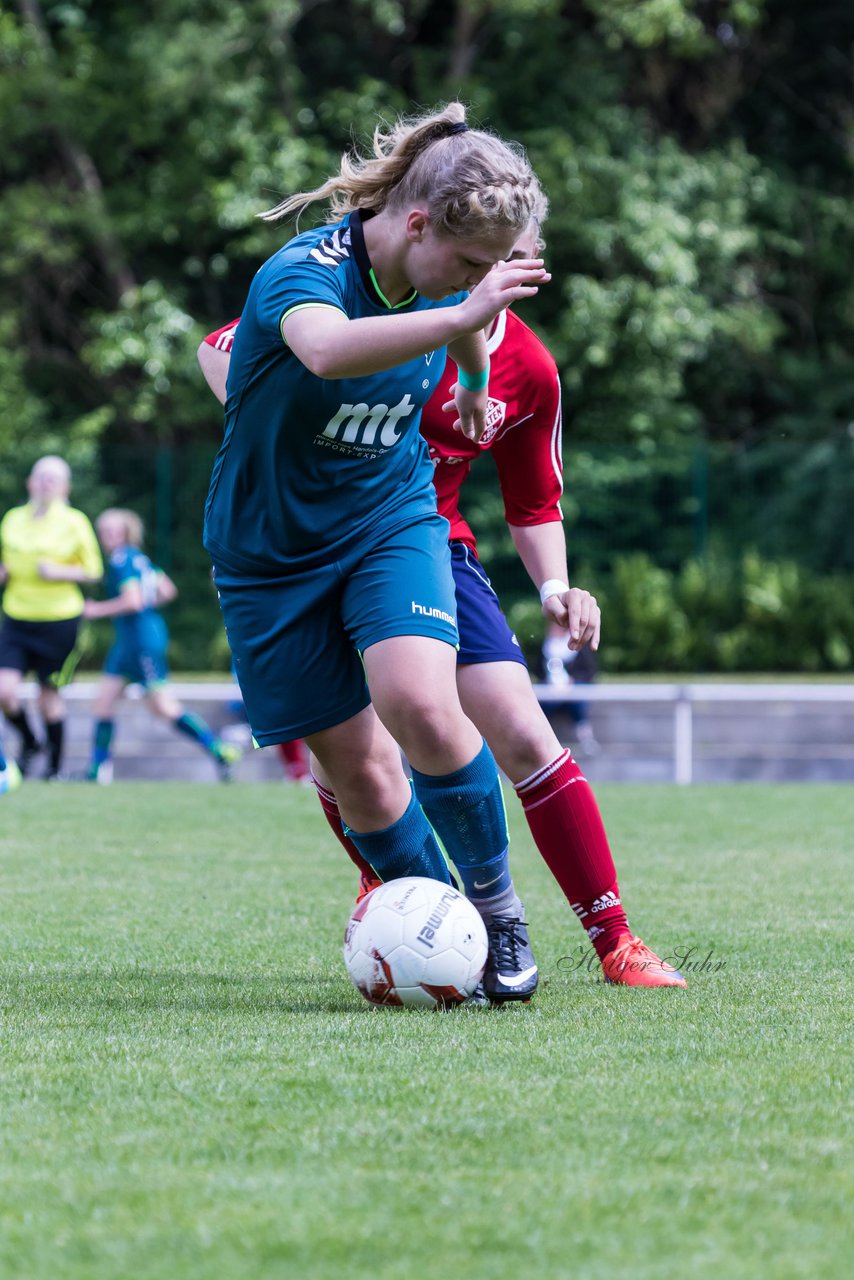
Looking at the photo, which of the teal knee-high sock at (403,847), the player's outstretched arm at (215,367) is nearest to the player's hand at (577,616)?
the teal knee-high sock at (403,847)

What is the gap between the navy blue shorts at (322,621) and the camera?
4.05 metres

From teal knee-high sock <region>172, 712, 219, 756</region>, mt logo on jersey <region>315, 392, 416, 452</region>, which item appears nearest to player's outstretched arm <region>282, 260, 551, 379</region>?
mt logo on jersey <region>315, 392, 416, 452</region>

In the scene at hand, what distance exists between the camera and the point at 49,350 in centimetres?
2303

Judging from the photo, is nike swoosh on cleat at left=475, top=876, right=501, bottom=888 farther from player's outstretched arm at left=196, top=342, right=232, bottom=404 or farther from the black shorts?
the black shorts

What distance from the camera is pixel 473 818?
13.9ft

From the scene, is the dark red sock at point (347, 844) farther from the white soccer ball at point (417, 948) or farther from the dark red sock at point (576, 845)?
the white soccer ball at point (417, 948)

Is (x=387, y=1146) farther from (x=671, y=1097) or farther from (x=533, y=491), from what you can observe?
(x=533, y=491)

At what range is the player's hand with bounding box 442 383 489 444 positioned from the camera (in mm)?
4207

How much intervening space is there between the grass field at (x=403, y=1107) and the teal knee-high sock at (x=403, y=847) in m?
0.34

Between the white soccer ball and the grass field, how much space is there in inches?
3.1

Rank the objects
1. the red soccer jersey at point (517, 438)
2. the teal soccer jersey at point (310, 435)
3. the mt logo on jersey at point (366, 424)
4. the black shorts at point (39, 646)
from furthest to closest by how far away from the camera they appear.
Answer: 1. the black shorts at point (39, 646)
2. the red soccer jersey at point (517, 438)
3. the mt logo on jersey at point (366, 424)
4. the teal soccer jersey at point (310, 435)

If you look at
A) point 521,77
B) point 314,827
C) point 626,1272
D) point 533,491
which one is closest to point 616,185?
point 521,77

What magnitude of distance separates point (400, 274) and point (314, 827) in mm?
5697

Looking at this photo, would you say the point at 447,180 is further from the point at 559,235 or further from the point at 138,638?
the point at 559,235
